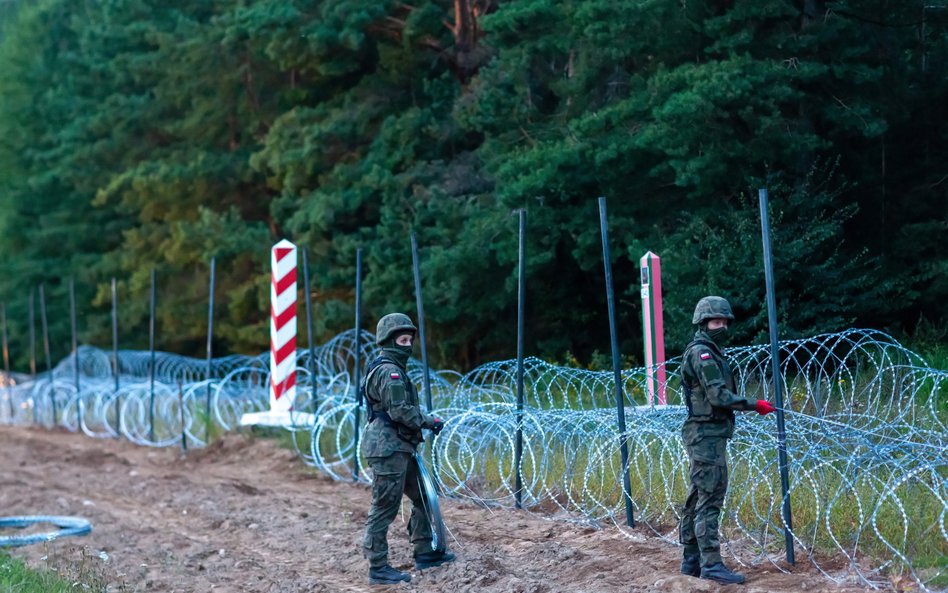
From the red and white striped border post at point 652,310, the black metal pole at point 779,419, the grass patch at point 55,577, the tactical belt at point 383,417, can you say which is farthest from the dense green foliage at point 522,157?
A: the grass patch at point 55,577

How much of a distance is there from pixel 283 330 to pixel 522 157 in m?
4.79

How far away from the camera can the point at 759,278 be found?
49.8 ft

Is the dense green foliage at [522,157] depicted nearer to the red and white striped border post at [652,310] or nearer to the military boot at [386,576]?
the red and white striped border post at [652,310]

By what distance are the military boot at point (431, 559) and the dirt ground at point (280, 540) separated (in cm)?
9

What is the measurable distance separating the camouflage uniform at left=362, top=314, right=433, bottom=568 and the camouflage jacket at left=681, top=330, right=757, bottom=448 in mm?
2084

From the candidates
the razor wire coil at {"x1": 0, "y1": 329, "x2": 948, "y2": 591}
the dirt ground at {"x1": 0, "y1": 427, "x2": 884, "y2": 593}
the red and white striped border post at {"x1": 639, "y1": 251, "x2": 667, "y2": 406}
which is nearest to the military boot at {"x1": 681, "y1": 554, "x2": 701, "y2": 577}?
the dirt ground at {"x1": 0, "y1": 427, "x2": 884, "y2": 593}

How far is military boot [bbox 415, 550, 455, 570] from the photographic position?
9734mm

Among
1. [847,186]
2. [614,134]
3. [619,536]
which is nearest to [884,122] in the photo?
[847,186]

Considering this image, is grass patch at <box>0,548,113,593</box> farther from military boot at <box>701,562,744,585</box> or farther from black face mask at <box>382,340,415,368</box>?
military boot at <box>701,562,744,585</box>

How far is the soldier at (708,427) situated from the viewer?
26.9 ft

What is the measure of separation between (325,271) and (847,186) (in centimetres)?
1304

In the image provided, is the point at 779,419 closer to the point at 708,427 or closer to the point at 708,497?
the point at 708,427

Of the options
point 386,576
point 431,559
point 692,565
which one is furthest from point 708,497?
point 386,576

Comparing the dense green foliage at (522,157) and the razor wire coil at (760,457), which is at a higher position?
the dense green foliage at (522,157)
